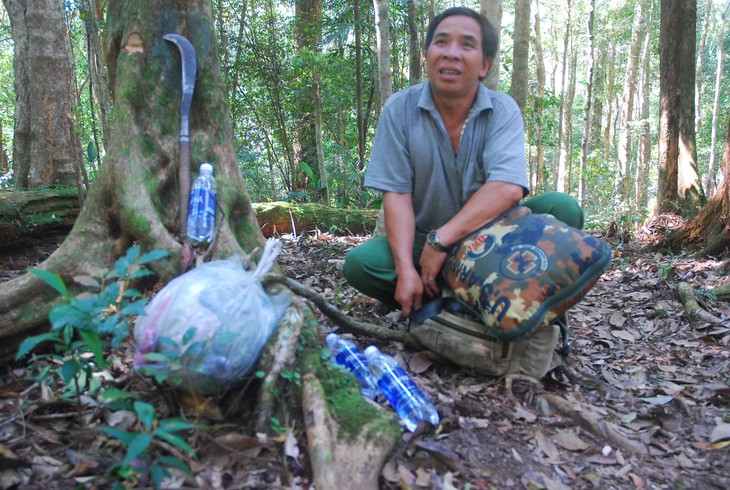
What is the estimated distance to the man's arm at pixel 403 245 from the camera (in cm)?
263

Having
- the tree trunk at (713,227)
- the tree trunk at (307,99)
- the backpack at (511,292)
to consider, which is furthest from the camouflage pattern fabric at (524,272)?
the tree trunk at (307,99)

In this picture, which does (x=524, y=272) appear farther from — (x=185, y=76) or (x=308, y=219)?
(x=308, y=219)

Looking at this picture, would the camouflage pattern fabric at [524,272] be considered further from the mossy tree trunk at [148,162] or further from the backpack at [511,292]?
the mossy tree trunk at [148,162]

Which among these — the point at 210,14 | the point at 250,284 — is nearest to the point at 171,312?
the point at 250,284

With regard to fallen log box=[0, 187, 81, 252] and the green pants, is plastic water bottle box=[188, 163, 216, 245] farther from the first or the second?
fallen log box=[0, 187, 81, 252]

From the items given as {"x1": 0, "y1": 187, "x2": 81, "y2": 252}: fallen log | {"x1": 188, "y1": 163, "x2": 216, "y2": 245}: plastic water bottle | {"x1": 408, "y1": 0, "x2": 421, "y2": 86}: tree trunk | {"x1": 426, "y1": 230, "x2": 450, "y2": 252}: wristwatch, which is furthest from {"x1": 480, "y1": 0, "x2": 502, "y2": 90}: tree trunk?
{"x1": 408, "y1": 0, "x2": 421, "y2": 86}: tree trunk

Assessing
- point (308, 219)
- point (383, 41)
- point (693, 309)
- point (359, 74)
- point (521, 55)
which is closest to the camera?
point (693, 309)

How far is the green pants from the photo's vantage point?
2.82 m

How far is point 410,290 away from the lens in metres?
2.63

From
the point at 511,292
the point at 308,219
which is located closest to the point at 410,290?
the point at 511,292

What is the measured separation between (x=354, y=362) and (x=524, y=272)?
81cm

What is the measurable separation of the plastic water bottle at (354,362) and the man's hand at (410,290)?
1.27 ft

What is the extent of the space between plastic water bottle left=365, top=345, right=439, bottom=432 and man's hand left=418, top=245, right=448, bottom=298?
1.66 feet

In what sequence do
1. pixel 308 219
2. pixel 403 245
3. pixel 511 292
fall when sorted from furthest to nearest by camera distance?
pixel 308 219 → pixel 403 245 → pixel 511 292
